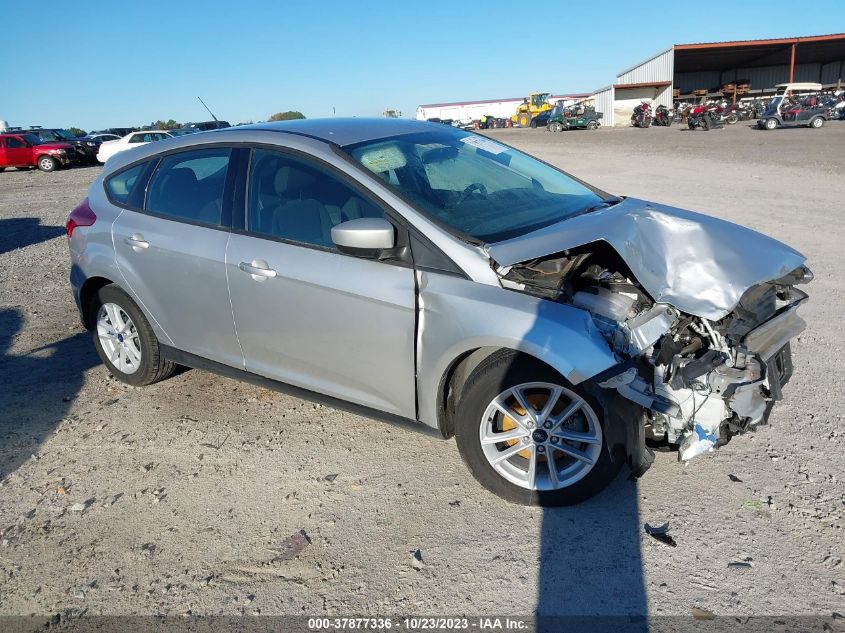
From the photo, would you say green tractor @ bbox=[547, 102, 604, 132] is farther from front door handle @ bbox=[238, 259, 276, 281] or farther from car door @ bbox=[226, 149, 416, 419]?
front door handle @ bbox=[238, 259, 276, 281]

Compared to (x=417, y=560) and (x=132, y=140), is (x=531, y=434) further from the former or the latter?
(x=132, y=140)

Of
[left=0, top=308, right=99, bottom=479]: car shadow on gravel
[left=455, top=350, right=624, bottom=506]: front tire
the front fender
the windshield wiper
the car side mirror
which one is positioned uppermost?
the car side mirror

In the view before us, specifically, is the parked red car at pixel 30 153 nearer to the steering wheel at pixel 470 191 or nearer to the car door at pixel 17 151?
the car door at pixel 17 151

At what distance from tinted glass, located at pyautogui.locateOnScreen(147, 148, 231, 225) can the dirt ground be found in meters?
1.33

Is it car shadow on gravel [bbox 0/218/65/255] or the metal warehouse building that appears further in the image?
the metal warehouse building

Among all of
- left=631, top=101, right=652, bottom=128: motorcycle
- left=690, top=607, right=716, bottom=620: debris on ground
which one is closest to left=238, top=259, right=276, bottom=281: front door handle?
left=690, top=607, right=716, bottom=620: debris on ground

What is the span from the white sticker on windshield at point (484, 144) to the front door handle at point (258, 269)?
157 cm

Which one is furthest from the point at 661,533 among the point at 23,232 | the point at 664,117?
the point at 664,117

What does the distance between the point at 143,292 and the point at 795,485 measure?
4.00 metres

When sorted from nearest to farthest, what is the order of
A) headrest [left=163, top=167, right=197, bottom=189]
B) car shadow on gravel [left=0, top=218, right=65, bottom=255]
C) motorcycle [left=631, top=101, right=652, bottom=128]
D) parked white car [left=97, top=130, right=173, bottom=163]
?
headrest [left=163, top=167, right=197, bottom=189] → car shadow on gravel [left=0, top=218, right=65, bottom=255] → parked white car [left=97, top=130, right=173, bottom=163] → motorcycle [left=631, top=101, right=652, bottom=128]

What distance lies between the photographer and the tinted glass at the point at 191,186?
4.12 metres

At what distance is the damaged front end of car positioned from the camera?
117 inches

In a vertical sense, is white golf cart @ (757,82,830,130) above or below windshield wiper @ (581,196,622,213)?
below

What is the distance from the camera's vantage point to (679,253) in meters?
3.24
